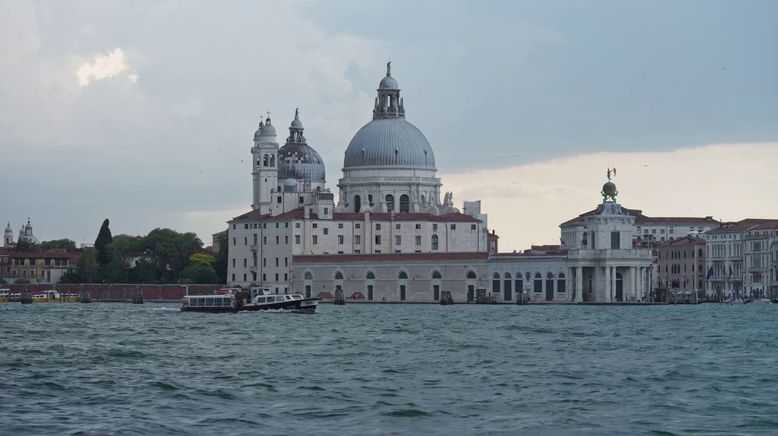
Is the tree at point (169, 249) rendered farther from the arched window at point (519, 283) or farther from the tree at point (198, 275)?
the arched window at point (519, 283)

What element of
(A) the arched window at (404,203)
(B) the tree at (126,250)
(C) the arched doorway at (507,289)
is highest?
(A) the arched window at (404,203)

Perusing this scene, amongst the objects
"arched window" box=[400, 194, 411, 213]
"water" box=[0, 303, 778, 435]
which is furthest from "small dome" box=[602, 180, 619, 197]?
"water" box=[0, 303, 778, 435]

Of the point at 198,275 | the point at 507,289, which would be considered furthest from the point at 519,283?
the point at 198,275

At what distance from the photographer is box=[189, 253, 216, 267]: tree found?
122319 millimetres

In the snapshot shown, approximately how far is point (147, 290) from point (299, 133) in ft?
72.9

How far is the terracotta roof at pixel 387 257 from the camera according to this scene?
4193 inches

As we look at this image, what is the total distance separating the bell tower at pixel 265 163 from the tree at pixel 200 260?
4.72m

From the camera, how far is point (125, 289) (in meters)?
116

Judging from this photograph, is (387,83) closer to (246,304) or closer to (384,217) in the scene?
(384,217)

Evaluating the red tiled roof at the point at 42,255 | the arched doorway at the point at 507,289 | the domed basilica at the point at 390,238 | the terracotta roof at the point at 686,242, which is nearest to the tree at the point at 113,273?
the domed basilica at the point at 390,238

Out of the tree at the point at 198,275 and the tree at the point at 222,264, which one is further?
the tree at the point at 222,264

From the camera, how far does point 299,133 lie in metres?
132

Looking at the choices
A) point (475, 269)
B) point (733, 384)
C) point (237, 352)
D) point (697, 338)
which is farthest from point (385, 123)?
point (733, 384)

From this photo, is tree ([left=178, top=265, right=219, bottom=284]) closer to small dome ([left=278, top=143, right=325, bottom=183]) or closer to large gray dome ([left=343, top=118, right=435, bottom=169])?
small dome ([left=278, top=143, right=325, bottom=183])
